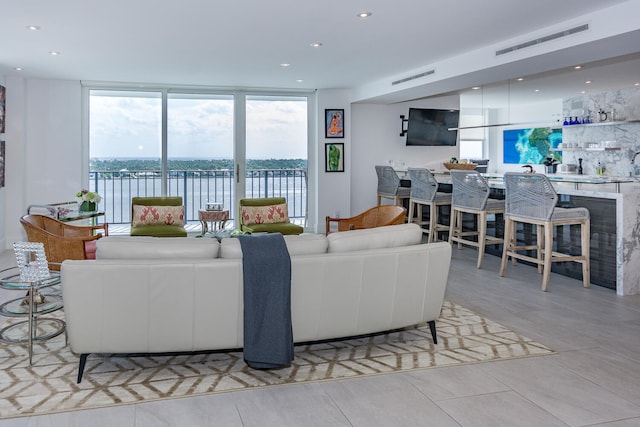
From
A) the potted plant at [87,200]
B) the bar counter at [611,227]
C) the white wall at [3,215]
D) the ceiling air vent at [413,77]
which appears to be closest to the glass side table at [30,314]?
the potted plant at [87,200]

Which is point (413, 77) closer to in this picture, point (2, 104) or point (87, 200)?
point (87, 200)

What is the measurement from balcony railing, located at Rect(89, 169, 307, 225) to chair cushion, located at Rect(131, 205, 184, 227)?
1.97 m

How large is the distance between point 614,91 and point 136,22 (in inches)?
337

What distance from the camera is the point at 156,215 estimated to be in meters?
6.68

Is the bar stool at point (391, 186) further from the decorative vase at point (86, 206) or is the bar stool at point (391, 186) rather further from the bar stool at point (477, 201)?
the decorative vase at point (86, 206)

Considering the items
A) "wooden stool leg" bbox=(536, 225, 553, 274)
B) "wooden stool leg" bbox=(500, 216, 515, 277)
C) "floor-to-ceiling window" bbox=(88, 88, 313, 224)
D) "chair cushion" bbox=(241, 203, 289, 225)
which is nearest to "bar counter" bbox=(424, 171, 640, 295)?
"wooden stool leg" bbox=(536, 225, 553, 274)

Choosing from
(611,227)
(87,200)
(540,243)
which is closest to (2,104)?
(87,200)

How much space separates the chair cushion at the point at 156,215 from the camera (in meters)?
6.64

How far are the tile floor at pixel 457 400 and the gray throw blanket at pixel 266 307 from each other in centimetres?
20

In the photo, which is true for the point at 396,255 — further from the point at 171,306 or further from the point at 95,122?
the point at 95,122

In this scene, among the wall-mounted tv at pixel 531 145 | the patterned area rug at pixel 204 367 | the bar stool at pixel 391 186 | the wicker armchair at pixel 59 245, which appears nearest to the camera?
the patterned area rug at pixel 204 367

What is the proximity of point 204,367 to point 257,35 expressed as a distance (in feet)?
11.3

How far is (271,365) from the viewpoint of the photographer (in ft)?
9.46

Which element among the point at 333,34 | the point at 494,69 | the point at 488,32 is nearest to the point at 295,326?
the point at 333,34
